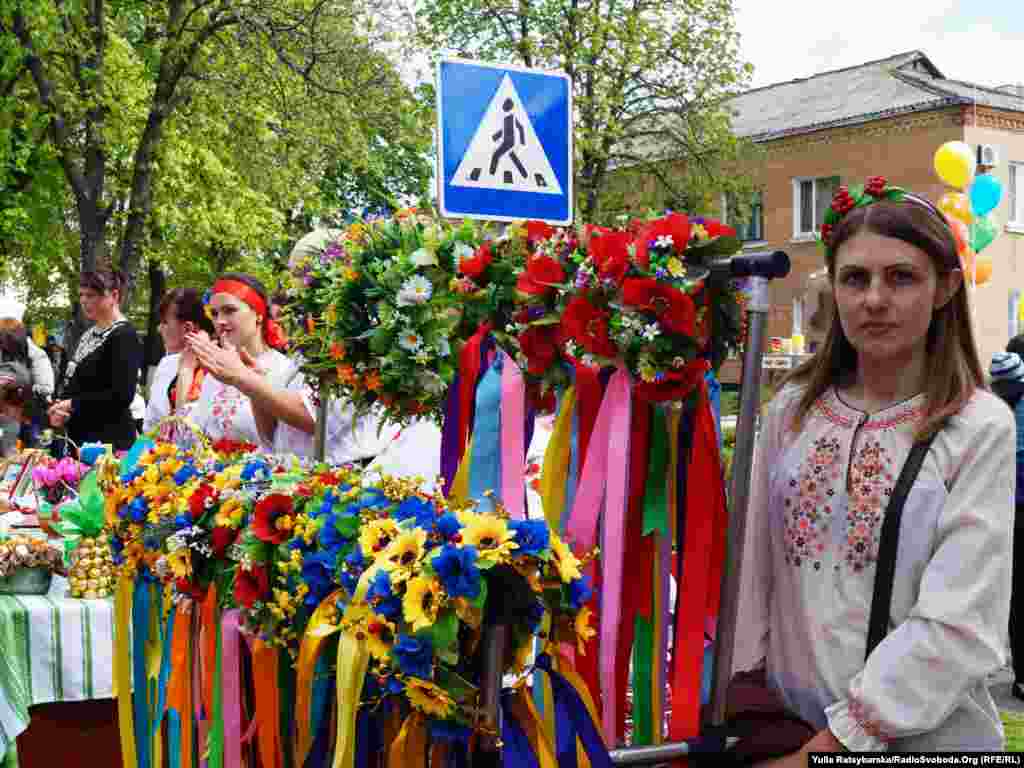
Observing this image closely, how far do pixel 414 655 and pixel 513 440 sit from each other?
93 cm

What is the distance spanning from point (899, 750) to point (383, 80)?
14353 mm

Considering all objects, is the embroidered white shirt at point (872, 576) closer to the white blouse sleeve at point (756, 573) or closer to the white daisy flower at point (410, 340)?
the white blouse sleeve at point (756, 573)

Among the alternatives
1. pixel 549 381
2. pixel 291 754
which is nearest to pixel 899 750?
pixel 549 381

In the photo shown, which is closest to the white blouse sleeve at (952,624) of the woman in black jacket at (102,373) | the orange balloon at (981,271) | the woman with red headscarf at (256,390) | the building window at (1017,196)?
the woman with red headscarf at (256,390)

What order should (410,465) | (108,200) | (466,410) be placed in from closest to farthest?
(466,410), (410,465), (108,200)

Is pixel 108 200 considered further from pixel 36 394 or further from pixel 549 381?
pixel 549 381

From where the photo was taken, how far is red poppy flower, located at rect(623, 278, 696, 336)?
1984mm

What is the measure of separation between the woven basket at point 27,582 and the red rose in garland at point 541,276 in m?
2.10

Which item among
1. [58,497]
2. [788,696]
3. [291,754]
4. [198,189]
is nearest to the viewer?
[788,696]

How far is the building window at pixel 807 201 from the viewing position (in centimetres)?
2895

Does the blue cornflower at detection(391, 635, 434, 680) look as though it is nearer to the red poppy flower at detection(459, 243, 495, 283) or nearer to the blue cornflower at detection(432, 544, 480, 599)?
the blue cornflower at detection(432, 544, 480, 599)

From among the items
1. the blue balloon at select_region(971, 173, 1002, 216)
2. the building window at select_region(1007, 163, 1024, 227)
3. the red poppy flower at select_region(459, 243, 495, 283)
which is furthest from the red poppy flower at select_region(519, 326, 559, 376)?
the building window at select_region(1007, 163, 1024, 227)

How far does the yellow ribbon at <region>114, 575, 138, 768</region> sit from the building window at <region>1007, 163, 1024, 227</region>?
26.5 metres

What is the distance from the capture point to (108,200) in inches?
760
